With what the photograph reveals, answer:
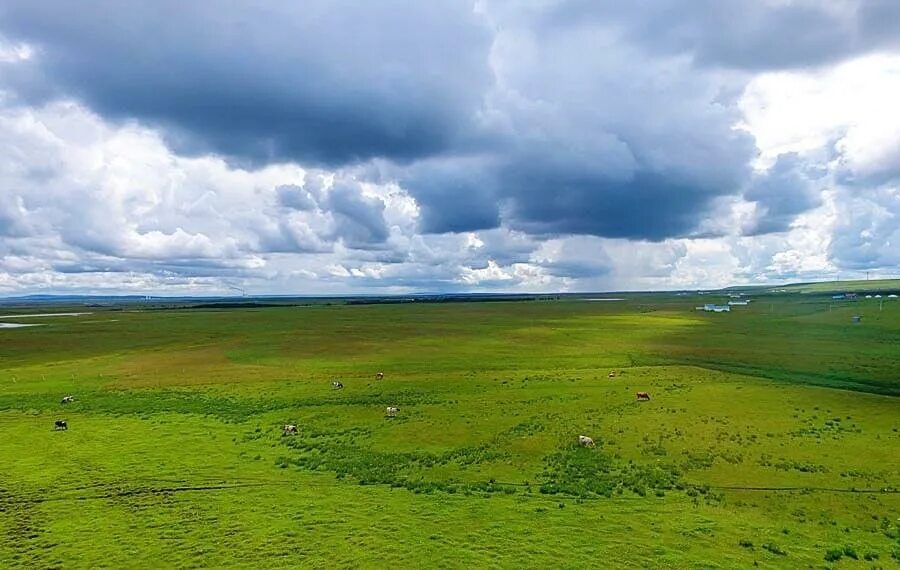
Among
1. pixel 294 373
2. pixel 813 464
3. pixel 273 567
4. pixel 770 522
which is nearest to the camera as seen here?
pixel 273 567

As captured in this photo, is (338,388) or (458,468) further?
(338,388)

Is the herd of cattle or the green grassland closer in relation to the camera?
the green grassland

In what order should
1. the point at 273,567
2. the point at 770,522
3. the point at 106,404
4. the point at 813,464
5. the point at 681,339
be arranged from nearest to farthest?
the point at 273,567, the point at 770,522, the point at 813,464, the point at 106,404, the point at 681,339

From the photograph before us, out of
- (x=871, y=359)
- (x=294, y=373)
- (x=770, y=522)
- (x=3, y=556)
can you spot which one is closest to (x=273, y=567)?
(x=3, y=556)

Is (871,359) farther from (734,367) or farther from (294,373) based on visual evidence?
(294,373)

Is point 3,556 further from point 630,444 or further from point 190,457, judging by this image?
point 630,444

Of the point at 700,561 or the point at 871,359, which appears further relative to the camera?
the point at 871,359

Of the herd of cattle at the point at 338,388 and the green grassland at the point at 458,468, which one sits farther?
the herd of cattle at the point at 338,388
